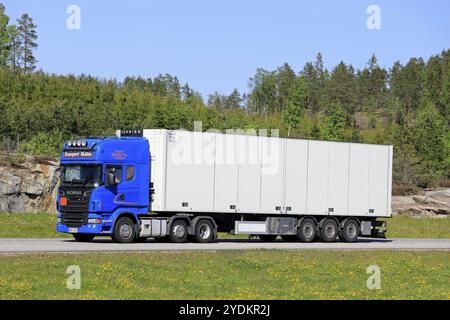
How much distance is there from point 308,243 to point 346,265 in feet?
36.7

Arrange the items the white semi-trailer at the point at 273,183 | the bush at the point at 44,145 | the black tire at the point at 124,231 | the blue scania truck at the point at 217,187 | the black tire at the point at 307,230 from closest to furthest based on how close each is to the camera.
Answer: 1. the blue scania truck at the point at 217,187
2. the black tire at the point at 124,231
3. the white semi-trailer at the point at 273,183
4. the black tire at the point at 307,230
5. the bush at the point at 44,145

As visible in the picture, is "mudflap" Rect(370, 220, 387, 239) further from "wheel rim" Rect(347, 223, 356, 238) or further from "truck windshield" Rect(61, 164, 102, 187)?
"truck windshield" Rect(61, 164, 102, 187)

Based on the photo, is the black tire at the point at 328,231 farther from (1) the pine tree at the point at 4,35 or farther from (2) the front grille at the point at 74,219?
(1) the pine tree at the point at 4,35

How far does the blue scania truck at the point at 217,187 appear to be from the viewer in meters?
30.8

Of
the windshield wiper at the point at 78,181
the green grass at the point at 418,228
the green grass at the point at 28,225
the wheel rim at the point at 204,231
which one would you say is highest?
the windshield wiper at the point at 78,181

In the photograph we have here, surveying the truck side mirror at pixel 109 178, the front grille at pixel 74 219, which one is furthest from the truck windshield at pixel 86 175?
the front grille at pixel 74 219

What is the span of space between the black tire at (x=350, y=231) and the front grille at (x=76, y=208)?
1258 centimetres

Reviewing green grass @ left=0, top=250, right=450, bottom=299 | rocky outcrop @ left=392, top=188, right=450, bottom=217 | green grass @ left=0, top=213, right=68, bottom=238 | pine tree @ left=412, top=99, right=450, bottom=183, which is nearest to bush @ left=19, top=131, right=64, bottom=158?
green grass @ left=0, top=213, right=68, bottom=238

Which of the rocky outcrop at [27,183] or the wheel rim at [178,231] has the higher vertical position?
the rocky outcrop at [27,183]

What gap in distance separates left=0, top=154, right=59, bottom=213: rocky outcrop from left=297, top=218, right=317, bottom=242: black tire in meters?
17.7

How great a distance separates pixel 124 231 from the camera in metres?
31.5

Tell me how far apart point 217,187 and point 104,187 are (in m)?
4.97
